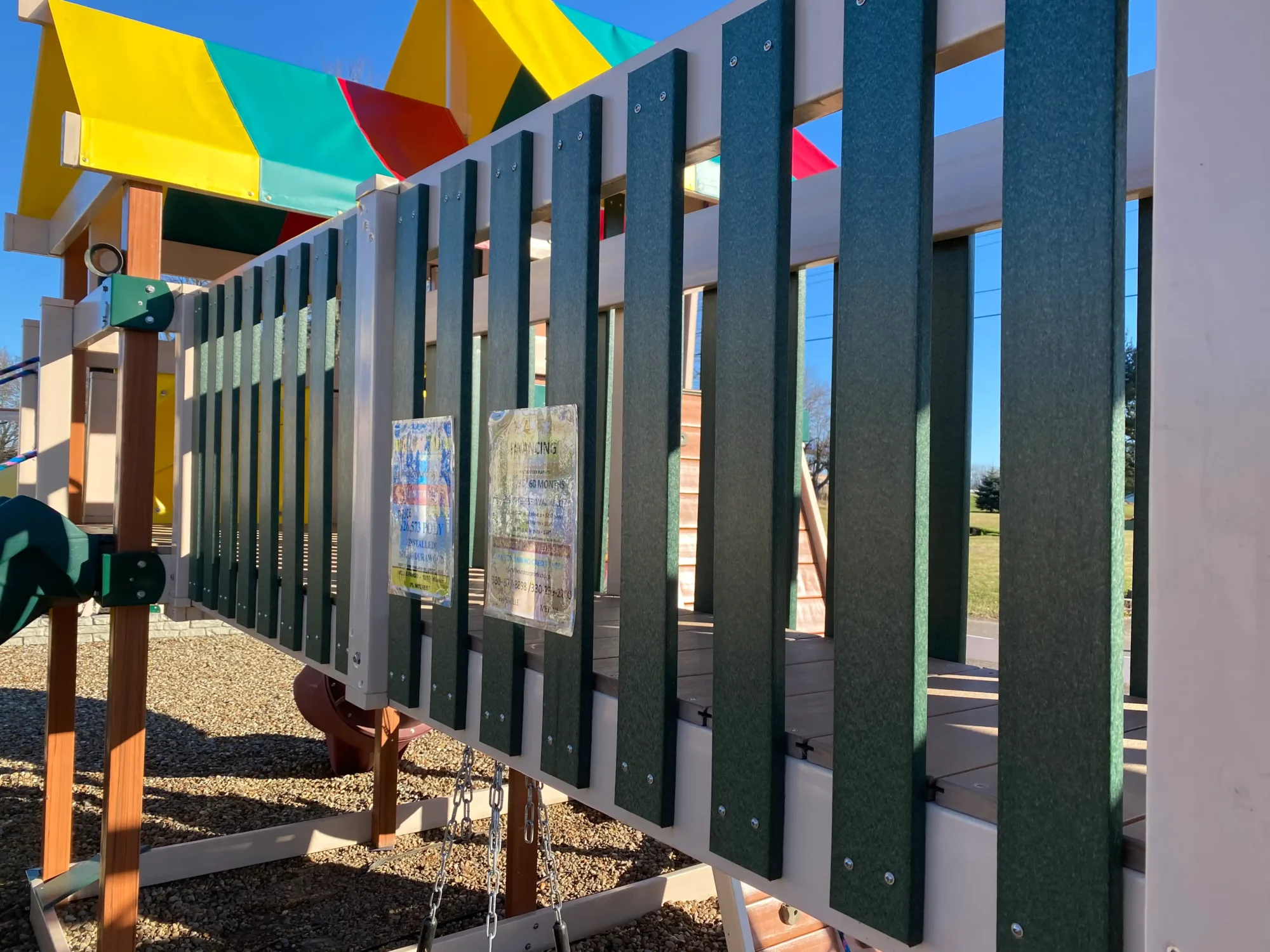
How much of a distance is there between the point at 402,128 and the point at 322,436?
2.41m

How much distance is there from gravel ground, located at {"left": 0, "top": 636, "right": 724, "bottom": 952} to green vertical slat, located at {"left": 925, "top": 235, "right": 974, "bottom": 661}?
2.68 m

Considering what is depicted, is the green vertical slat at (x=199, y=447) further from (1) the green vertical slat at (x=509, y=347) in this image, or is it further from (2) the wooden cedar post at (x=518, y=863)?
(1) the green vertical slat at (x=509, y=347)

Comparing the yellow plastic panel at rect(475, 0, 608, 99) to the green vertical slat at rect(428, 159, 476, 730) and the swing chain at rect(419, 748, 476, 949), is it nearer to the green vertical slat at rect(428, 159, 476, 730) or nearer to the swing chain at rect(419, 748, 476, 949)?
the green vertical slat at rect(428, 159, 476, 730)

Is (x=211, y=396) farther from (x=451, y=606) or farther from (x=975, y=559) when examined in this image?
(x=975, y=559)

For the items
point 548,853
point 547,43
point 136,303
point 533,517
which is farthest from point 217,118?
point 548,853

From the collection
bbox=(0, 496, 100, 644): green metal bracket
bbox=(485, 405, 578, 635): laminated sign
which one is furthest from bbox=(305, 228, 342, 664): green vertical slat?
bbox=(0, 496, 100, 644): green metal bracket

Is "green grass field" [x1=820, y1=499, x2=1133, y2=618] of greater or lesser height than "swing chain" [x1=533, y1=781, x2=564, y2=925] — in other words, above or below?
above

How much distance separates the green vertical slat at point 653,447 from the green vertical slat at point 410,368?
75 cm

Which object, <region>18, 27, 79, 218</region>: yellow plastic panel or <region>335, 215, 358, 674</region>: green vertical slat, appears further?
<region>18, 27, 79, 218</region>: yellow plastic panel

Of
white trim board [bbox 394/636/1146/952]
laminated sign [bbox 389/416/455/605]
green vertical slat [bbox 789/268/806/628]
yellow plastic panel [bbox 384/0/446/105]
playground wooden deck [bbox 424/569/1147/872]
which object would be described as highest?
yellow plastic panel [bbox 384/0/446/105]

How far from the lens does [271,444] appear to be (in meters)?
2.75

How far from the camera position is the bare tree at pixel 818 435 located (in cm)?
686

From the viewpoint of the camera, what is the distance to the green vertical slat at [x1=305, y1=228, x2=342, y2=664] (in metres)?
2.39

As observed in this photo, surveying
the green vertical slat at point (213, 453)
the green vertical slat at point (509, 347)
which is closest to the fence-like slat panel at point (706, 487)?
the green vertical slat at point (509, 347)
